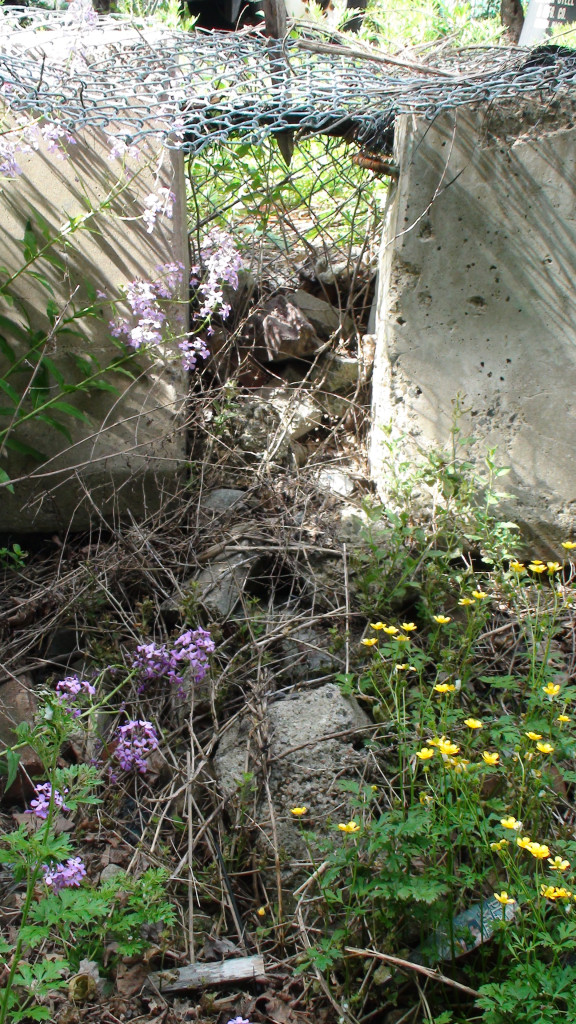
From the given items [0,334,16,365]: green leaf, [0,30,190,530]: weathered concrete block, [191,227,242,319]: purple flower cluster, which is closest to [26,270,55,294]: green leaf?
[0,30,190,530]: weathered concrete block

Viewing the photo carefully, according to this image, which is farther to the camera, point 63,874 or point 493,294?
point 493,294

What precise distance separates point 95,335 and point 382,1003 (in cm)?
240

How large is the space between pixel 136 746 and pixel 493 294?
2.11 m

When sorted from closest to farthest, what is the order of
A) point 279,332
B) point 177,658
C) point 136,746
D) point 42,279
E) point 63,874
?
point 63,874, point 136,746, point 177,658, point 42,279, point 279,332

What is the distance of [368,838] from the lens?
1.88m

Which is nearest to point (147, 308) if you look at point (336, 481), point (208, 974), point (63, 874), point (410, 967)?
point (336, 481)

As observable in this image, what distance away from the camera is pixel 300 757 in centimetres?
224

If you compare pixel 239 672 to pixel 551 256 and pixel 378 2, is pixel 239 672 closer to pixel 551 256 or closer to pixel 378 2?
pixel 551 256

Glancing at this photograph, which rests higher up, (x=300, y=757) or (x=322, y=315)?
(x=322, y=315)

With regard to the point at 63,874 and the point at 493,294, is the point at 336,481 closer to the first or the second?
the point at 493,294

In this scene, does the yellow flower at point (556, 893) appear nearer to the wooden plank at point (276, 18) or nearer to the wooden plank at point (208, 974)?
the wooden plank at point (208, 974)

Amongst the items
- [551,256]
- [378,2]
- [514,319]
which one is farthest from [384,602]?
[378,2]

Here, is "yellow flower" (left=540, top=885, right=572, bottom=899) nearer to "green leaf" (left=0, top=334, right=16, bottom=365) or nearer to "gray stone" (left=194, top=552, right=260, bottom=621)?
"gray stone" (left=194, top=552, right=260, bottom=621)

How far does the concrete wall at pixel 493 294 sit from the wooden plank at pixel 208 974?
6.29ft
